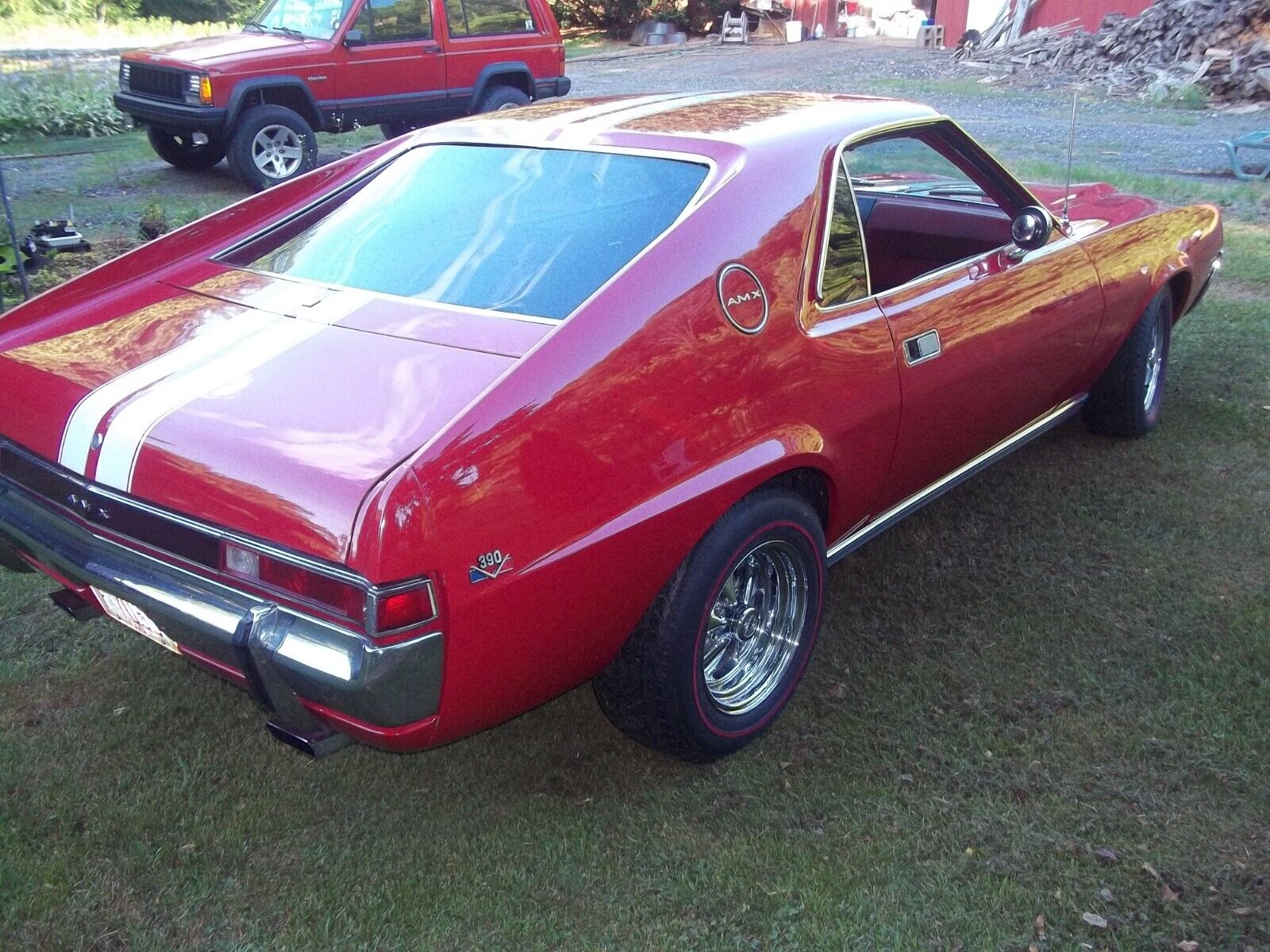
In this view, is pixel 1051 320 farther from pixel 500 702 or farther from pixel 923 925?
pixel 500 702

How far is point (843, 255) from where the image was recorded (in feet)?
9.86

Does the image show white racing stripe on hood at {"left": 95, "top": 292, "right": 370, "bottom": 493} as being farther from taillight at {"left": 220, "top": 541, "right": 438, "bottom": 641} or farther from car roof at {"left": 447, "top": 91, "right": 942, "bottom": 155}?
car roof at {"left": 447, "top": 91, "right": 942, "bottom": 155}

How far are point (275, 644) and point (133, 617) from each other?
546 millimetres

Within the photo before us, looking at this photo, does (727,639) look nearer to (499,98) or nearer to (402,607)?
(402,607)

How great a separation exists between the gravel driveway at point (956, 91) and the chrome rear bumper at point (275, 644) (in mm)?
10457

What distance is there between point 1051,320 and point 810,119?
1.13 metres

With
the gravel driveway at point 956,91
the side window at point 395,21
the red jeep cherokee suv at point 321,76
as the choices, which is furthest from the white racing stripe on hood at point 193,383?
the gravel driveway at point 956,91

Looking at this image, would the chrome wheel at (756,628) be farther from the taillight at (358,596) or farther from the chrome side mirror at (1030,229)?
the chrome side mirror at (1030,229)

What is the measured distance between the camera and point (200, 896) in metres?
2.45

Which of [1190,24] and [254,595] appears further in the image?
[1190,24]

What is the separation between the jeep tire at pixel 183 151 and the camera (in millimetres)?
10562

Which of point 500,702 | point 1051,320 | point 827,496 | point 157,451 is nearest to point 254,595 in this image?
point 157,451

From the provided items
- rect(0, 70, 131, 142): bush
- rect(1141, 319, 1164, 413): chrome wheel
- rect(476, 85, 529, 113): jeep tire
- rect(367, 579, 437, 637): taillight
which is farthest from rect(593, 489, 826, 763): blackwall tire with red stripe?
rect(0, 70, 131, 142): bush

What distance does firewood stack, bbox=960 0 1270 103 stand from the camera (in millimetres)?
16281
